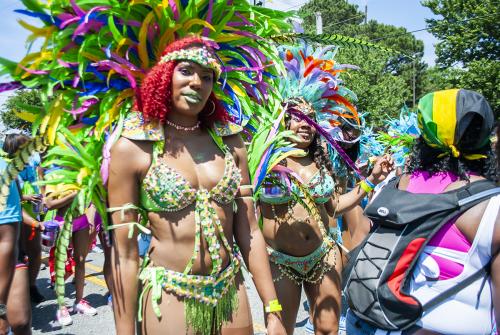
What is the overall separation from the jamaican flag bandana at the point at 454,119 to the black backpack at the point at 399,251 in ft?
0.61

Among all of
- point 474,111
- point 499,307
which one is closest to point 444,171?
point 474,111

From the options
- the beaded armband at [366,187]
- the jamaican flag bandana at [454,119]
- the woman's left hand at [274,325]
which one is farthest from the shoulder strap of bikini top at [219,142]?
the beaded armband at [366,187]

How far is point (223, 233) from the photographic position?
2.17 metres

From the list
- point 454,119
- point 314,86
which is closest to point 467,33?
point 314,86

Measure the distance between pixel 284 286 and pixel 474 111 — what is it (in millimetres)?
1961

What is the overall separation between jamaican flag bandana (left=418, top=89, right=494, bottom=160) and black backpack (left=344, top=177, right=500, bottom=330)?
19cm

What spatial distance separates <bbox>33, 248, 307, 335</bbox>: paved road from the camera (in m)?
4.50

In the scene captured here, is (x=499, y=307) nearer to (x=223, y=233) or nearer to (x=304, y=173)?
(x=223, y=233)

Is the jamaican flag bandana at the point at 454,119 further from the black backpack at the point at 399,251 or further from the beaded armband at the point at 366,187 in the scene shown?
the beaded armband at the point at 366,187

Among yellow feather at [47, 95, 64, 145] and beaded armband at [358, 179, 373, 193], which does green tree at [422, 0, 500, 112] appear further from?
yellow feather at [47, 95, 64, 145]

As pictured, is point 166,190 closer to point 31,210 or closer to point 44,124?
point 44,124

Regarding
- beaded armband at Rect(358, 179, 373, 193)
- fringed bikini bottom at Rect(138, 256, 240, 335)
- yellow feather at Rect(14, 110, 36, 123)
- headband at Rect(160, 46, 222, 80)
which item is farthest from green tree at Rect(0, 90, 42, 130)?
beaded armband at Rect(358, 179, 373, 193)

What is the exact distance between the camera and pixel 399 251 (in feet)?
6.16

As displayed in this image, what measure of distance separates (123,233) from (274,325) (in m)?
0.83
